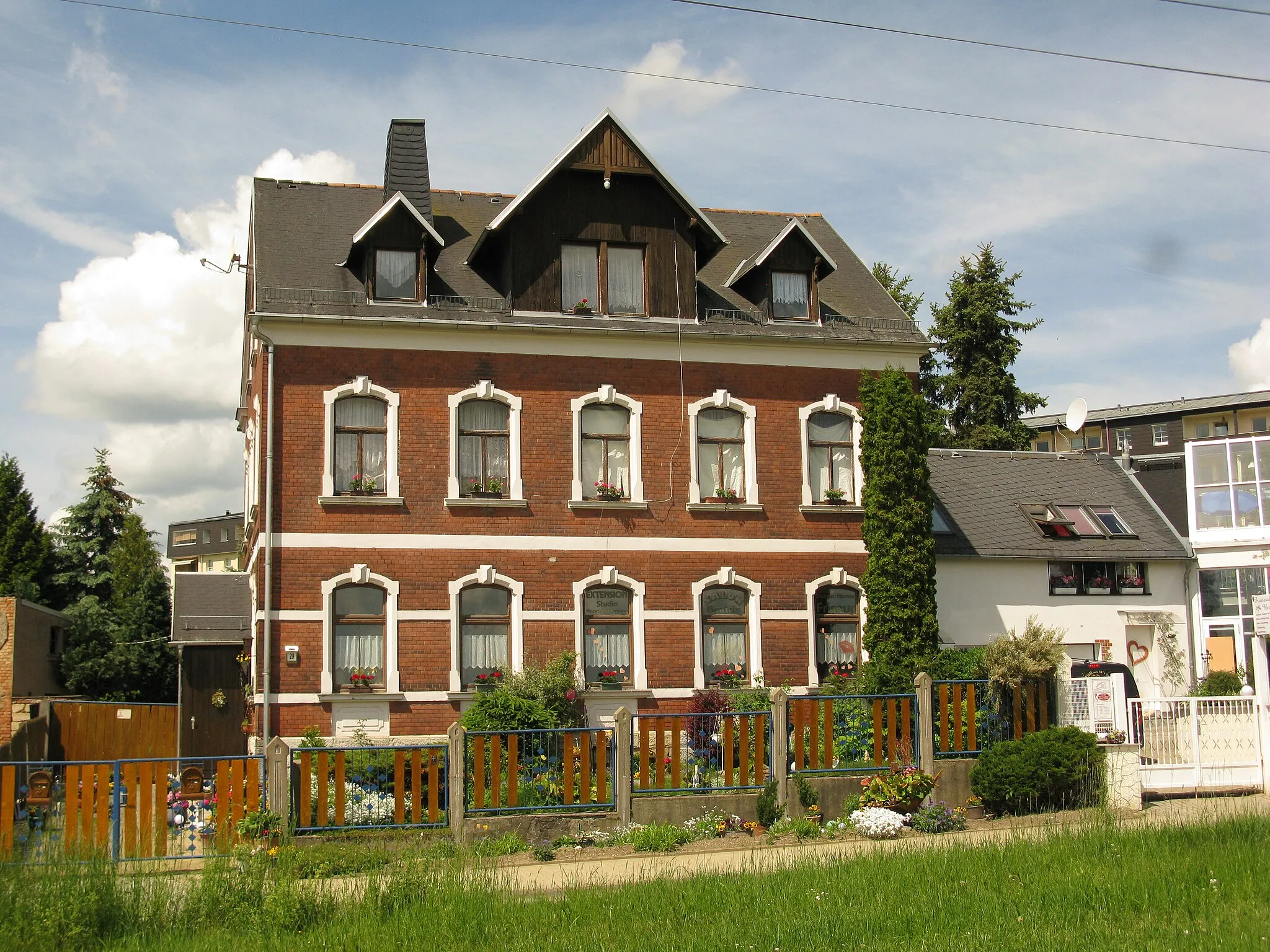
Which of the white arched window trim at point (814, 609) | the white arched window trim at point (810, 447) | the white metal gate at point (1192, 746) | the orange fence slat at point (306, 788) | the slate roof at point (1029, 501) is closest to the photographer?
the orange fence slat at point (306, 788)

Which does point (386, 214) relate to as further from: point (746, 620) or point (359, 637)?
point (746, 620)

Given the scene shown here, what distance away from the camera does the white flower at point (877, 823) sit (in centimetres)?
1543

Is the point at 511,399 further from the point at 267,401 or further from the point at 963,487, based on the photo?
the point at 963,487

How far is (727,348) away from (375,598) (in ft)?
25.3

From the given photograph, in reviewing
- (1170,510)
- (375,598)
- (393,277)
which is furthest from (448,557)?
(1170,510)

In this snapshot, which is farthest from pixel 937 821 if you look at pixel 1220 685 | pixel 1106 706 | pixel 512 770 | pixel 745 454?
pixel 1220 685

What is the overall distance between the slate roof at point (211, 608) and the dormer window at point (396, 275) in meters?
6.82

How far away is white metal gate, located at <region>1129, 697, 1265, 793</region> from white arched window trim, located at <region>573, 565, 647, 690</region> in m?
8.09

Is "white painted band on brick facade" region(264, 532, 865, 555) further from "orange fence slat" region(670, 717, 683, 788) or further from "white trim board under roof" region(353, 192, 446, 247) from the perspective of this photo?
"orange fence slat" region(670, 717, 683, 788)

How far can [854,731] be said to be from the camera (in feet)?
58.0

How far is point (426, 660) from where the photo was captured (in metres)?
20.8

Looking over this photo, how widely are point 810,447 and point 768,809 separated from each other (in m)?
8.80

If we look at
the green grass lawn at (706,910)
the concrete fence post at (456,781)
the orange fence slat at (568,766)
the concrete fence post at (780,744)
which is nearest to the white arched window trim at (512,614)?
the orange fence slat at (568,766)

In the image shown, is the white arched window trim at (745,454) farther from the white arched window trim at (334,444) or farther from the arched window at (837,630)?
the white arched window trim at (334,444)
